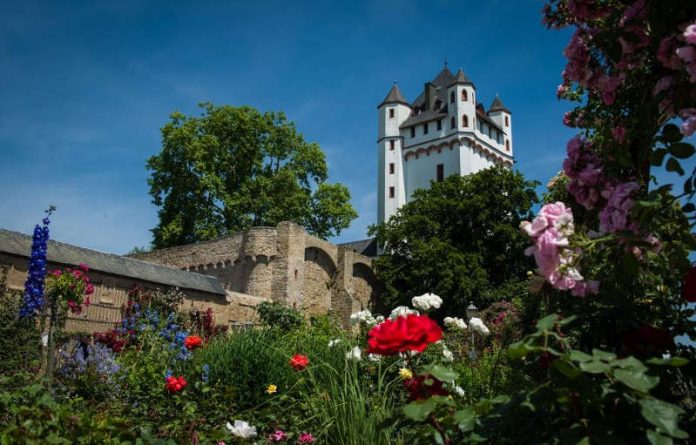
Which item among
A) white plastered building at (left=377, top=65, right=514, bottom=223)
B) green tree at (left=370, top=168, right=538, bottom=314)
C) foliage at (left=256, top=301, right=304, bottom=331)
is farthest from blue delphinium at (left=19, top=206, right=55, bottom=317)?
white plastered building at (left=377, top=65, right=514, bottom=223)

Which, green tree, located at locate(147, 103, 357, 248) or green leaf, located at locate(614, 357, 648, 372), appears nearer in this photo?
green leaf, located at locate(614, 357, 648, 372)

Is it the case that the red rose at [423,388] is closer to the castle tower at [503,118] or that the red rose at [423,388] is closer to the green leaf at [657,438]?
the green leaf at [657,438]

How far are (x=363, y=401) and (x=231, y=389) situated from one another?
2.89 ft

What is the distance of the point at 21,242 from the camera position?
690 inches

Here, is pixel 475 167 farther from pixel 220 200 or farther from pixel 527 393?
pixel 527 393

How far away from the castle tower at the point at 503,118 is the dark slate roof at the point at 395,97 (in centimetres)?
722

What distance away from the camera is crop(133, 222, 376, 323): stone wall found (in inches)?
971

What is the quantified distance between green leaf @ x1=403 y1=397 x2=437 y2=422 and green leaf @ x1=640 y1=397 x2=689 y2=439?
659 millimetres

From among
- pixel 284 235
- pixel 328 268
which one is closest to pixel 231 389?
pixel 284 235

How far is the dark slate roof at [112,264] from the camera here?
17266 millimetres

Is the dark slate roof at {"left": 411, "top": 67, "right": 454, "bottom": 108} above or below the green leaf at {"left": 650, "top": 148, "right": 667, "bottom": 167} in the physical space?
above

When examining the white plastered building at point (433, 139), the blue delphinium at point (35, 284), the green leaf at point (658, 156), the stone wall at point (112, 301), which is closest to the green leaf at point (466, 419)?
the green leaf at point (658, 156)

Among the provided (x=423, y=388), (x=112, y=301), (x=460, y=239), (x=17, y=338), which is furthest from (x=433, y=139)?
(x=423, y=388)

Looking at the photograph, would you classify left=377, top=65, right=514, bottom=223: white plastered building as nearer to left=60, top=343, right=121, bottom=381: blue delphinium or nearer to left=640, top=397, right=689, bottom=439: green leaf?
left=60, top=343, right=121, bottom=381: blue delphinium
